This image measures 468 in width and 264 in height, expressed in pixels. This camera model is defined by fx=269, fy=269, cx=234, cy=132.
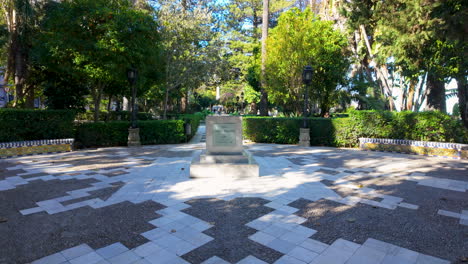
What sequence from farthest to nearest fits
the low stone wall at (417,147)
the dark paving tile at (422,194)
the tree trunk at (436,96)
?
the tree trunk at (436,96) < the low stone wall at (417,147) < the dark paving tile at (422,194)

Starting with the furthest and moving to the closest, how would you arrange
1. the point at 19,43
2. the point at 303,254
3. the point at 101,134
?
the point at 19,43
the point at 101,134
the point at 303,254

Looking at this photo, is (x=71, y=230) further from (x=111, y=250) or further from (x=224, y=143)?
(x=224, y=143)

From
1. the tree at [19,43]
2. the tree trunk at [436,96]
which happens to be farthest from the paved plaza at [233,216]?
the tree trunk at [436,96]

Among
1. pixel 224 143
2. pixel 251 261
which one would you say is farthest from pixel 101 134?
pixel 251 261

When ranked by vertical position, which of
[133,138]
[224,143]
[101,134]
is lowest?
[133,138]

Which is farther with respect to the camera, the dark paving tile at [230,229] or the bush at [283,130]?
the bush at [283,130]

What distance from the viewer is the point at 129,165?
833cm

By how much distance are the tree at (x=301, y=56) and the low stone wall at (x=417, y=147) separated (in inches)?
219

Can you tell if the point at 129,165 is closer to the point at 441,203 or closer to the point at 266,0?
the point at 441,203

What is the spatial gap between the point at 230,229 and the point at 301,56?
42.5ft

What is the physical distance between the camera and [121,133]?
41.7 ft

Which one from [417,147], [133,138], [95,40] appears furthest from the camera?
[133,138]

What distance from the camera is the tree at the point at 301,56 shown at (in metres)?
15.1

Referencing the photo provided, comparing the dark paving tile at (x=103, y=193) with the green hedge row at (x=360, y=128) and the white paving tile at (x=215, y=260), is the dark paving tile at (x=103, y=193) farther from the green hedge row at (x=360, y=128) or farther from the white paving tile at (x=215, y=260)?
the green hedge row at (x=360, y=128)
